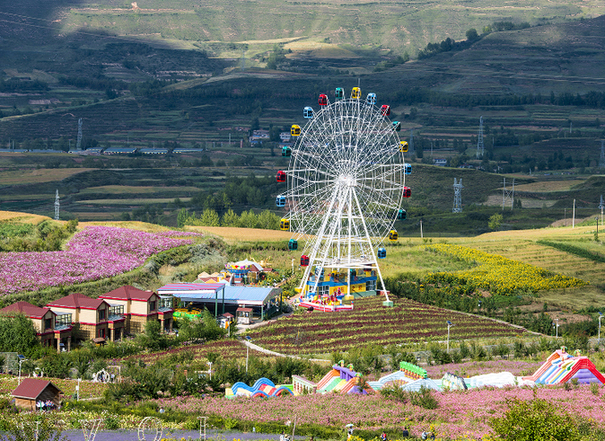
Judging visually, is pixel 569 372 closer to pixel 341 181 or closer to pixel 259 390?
pixel 259 390

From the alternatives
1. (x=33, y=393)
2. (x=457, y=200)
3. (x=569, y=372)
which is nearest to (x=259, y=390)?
(x=33, y=393)

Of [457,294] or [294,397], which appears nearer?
[294,397]

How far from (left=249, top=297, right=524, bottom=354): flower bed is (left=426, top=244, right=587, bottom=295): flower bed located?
1042cm

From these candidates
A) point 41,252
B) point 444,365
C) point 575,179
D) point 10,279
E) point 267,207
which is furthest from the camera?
point 575,179

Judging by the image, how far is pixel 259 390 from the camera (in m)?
41.1

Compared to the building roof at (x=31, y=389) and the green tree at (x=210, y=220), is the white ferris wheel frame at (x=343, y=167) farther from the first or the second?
the green tree at (x=210, y=220)

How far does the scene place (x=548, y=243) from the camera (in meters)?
93.5

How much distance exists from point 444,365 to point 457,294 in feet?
84.2

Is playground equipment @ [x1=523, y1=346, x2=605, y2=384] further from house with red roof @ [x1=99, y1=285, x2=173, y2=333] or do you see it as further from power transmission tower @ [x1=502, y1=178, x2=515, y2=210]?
power transmission tower @ [x1=502, y1=178, x2=515, y2=210]

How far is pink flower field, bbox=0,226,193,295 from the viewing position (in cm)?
6406

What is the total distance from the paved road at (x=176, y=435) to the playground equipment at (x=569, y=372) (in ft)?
50.8

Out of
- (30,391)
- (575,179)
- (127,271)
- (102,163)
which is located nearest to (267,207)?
(102,163)

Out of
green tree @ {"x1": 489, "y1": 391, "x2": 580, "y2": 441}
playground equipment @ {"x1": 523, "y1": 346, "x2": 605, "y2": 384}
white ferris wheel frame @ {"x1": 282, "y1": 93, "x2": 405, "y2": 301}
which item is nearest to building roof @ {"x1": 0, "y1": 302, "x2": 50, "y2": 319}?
white ferris wheel frame @ {"x1": 282, "y1": 93, "x2": 405, "y2": 301}

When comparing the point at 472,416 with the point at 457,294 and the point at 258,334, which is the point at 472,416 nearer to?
the point at 258,334
